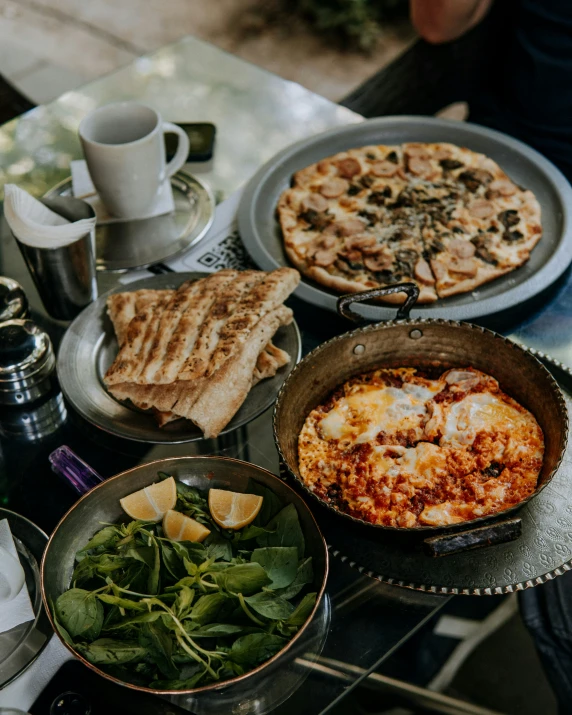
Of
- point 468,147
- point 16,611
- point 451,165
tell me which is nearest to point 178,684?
point 16,611

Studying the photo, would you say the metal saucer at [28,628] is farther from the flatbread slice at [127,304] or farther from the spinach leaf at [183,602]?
the flatbread slice at [127,304]

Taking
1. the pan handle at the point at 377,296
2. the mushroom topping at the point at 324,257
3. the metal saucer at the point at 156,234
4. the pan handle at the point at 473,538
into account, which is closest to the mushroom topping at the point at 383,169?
the mushroom topping at the point at 324,257

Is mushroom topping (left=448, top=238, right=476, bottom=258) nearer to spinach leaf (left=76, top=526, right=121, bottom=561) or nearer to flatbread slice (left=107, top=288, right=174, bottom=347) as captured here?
flatbread slice (left=107, top=288, right=174, bottom=347)

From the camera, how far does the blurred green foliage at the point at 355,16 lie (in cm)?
613

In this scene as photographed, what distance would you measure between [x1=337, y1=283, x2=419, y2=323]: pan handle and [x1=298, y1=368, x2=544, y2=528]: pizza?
0.16 m

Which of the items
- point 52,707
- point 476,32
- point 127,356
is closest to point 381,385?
point 127,356

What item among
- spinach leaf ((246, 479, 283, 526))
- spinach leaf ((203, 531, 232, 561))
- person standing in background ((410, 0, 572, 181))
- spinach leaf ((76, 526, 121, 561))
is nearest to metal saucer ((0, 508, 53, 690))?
spinach leaf ((76, 526, 121, 561))

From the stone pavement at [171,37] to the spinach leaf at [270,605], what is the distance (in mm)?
5066

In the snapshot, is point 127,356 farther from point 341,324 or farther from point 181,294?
point 341,324

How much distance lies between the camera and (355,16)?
6.11m

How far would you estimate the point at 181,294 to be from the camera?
6.42ft

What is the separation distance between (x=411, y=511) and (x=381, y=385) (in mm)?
348

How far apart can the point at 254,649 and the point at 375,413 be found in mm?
625

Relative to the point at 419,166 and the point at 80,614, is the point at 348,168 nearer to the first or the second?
the point at 419,166
